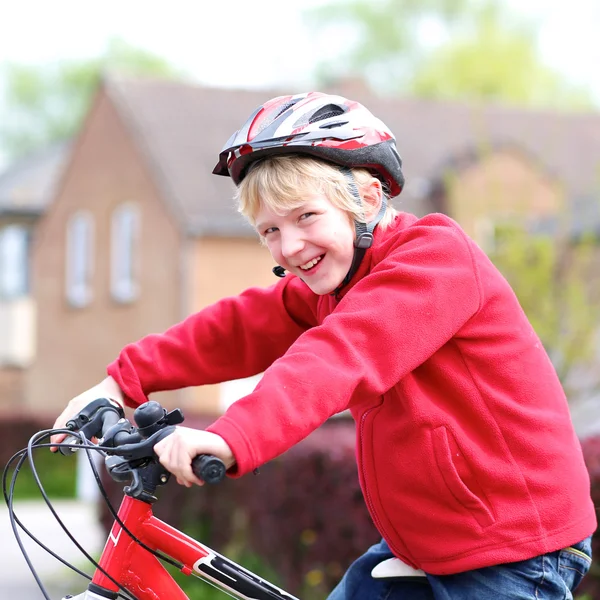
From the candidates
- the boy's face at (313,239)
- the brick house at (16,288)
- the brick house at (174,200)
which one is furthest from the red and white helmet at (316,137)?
the brick house at (16,288)

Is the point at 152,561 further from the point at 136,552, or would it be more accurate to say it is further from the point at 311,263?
the point at 311,263

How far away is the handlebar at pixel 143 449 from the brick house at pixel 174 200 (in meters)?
15.4

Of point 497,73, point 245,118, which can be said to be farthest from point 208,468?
point 497,73

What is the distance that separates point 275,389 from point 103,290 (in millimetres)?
22762

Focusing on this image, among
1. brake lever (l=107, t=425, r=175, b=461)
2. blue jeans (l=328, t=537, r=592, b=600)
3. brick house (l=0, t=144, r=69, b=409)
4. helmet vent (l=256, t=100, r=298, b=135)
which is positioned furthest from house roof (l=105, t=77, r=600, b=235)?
brake lever (l=107, t=425, r=175, b=461)

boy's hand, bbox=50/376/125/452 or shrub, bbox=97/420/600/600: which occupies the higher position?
boy's hand, bbox=50/376/125/452

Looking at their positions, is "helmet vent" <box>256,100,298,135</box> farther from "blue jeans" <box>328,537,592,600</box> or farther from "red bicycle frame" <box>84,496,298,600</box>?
"blue jeans" <box>328,537,592,600</box>

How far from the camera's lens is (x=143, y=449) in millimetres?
2393

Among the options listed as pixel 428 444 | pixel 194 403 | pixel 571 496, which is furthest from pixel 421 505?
pixel 194 403

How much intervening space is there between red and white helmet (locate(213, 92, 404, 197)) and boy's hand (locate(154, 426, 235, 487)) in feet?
2.72

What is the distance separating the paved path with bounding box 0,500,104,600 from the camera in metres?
9.31

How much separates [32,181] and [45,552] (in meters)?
24.3

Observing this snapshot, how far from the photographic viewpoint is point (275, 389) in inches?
93.2

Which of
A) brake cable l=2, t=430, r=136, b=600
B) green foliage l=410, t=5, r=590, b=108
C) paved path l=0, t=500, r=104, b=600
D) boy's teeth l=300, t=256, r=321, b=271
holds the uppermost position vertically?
green foliage l=410, t=5, r=590, b=108
